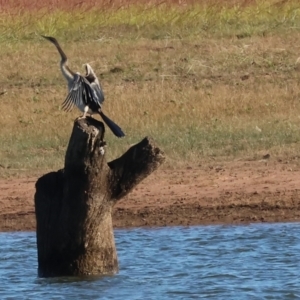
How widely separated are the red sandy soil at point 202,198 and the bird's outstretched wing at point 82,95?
6.63ft

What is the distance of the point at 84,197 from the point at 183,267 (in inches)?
65.8

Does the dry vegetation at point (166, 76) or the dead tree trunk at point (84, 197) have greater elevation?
the dry vegetation at point (166, 76)

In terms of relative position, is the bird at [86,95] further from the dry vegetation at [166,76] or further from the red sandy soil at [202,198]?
the dry vegetation at [166,76]

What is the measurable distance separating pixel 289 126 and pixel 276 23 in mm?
5348

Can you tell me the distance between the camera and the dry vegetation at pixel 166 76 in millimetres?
11602

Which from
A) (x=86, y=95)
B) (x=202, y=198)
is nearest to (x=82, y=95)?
(x=86, y=95)

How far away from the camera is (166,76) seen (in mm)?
14352

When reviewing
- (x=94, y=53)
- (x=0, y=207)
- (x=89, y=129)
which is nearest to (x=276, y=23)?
(x=94, y=53)

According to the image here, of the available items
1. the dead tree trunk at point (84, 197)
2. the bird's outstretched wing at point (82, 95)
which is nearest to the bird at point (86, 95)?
the bird's outstretched wing at point (82, 95)

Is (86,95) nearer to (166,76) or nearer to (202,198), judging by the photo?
(202,198)

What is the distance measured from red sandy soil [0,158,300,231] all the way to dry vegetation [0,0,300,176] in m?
0.48

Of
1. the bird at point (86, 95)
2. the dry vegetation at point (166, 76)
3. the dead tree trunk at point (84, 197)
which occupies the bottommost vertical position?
the dead tree trunk at point (84, 197)

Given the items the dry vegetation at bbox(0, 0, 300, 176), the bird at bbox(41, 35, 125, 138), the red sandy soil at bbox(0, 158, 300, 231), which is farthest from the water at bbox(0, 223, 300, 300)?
the dry vegetation at bbox(0, 0, 300, 176)

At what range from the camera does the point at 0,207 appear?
1011cm
